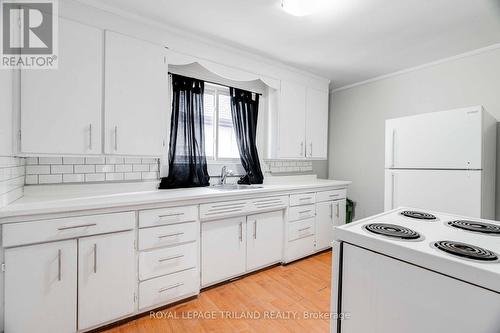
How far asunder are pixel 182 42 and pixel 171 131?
88cm

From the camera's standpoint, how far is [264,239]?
260cm

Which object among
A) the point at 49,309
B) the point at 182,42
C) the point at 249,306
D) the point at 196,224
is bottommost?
the point at 249,306

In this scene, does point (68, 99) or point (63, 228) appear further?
point (68, 99)

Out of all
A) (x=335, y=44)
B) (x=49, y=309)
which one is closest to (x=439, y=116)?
(x=335, y=44)

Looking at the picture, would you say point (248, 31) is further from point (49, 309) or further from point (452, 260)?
point (49, 309)

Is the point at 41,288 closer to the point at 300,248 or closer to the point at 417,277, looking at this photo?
the point at 417,277

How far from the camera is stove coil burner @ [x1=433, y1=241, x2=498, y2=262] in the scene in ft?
2.56

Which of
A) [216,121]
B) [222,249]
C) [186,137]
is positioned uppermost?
[216,121]

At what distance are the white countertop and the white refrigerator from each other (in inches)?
45.0

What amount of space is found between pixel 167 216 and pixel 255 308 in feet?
3.55

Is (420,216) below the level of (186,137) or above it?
below

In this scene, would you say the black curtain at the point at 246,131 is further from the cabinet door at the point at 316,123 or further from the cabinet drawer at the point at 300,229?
the cabinet door at the point at 316,123

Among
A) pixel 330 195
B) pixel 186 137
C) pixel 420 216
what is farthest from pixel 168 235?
pixel 330 195

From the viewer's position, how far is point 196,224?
208cm
